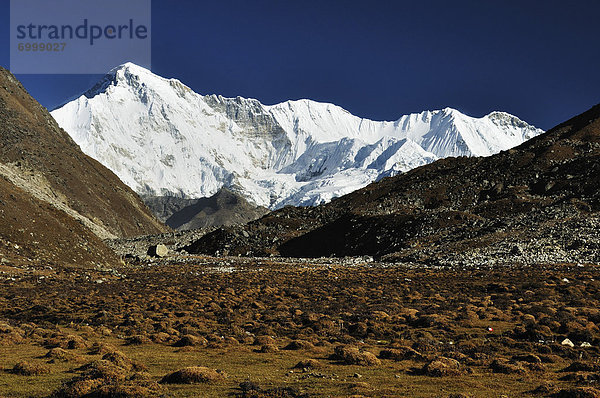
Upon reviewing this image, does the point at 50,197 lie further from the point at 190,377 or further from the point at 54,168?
the point at 190,377

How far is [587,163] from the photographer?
8175cm

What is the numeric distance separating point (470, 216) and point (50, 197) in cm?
10100

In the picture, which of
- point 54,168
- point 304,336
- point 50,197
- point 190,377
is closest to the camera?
point 190,377

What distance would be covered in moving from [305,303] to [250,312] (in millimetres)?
5168

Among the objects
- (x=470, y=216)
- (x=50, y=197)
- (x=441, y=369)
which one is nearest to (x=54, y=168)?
(x=50, y=197)

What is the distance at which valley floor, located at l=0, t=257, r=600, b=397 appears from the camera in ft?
45.1

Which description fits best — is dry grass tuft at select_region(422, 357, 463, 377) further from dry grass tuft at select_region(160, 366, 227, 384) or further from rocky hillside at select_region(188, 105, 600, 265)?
rocky hillside at select_region(188, 105, 600, 265)

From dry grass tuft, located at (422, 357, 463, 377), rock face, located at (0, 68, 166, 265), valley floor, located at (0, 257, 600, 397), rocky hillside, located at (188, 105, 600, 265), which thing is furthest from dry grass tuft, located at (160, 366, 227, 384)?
rocky hillside, located at (188, 105, 600, 265)

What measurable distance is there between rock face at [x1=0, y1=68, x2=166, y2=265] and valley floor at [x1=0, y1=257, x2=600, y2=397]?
36.0 ft

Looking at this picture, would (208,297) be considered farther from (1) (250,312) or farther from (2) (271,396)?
(2) (271,396)

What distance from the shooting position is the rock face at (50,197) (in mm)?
50781

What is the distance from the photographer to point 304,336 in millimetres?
22375

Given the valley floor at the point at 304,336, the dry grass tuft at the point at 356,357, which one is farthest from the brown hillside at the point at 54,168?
the dry grass tuft at the point at 356,357

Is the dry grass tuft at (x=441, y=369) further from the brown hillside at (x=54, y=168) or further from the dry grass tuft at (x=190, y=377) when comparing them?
the brown hillside at (x=54, y=168)
